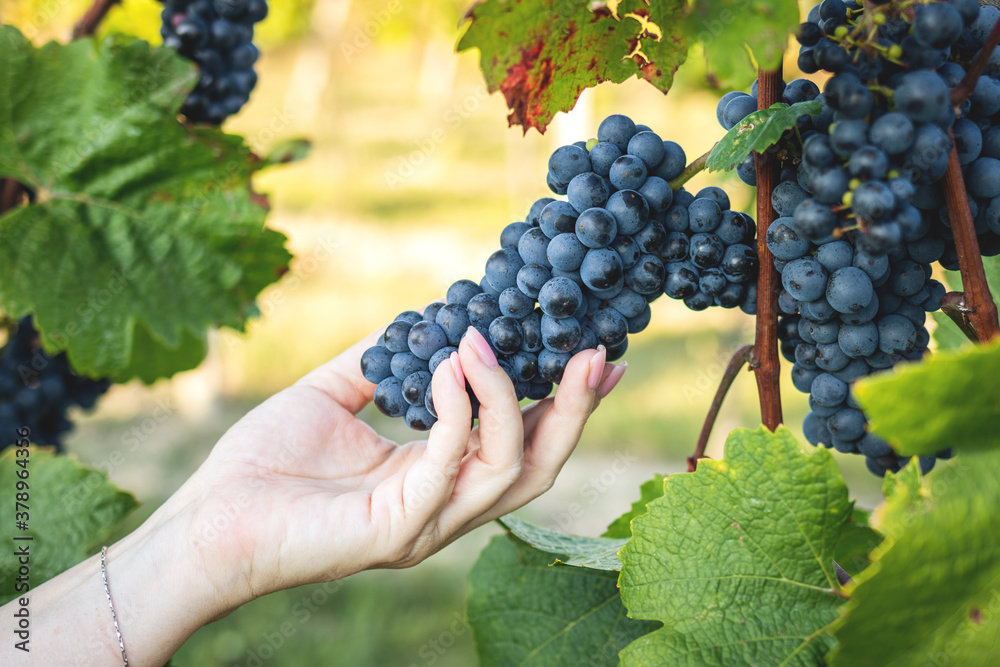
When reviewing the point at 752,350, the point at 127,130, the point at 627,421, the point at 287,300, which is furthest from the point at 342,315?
the point at 752,350

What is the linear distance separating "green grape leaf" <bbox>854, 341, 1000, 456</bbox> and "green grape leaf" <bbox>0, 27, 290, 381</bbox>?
1260 millimetres

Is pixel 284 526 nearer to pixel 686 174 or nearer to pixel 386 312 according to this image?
pixel 686 174

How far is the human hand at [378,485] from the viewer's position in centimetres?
89

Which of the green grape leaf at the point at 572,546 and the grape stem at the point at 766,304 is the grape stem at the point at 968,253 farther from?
the green grape leaf at the point at 572,546

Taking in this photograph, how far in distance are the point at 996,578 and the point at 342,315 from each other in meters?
7.25

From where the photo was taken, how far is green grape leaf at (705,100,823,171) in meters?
0.72

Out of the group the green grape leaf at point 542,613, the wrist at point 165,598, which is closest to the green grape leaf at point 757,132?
the green grape leaf at point 542,613

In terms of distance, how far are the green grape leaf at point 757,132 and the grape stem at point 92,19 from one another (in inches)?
53.0

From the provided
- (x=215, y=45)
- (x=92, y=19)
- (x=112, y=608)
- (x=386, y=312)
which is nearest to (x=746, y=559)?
(x=112, y=608)

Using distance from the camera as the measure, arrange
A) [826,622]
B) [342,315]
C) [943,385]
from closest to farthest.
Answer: [943,385], [826,622], [342,315]

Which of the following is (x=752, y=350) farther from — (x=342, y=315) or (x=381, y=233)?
(x=381, y=233)

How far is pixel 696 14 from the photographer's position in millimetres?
689

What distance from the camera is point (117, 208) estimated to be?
1.47 m

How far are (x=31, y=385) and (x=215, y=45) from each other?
0.88 meters
